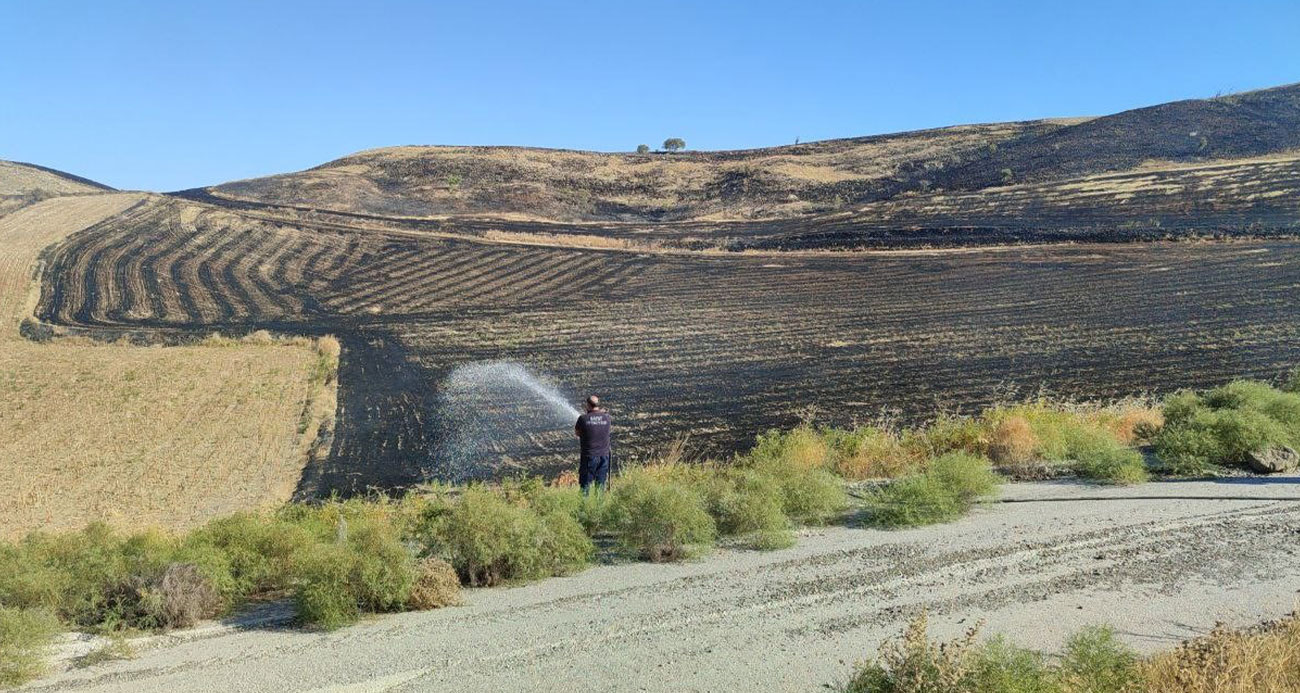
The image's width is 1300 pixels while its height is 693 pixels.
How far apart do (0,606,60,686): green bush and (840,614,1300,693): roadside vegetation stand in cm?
588

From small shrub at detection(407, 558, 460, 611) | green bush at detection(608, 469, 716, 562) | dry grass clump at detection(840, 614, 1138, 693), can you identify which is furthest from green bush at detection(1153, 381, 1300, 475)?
small shrub at detection(407, 558, 460, 611)

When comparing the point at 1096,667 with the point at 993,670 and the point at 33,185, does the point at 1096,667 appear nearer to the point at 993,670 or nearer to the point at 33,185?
the point at 993,670

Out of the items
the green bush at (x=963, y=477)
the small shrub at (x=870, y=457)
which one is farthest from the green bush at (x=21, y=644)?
the small shrub at (x=870, y=457)

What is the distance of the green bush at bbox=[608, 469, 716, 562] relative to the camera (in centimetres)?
936

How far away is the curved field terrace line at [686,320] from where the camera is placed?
68.2 ft

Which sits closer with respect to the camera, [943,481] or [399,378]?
[943,481]

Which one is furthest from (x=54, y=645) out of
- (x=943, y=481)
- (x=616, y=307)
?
(x=616, y=307)

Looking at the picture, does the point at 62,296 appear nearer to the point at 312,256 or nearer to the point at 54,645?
the point at 312,256

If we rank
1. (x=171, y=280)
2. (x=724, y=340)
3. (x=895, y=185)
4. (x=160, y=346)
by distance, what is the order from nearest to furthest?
1. (x=724, y=340)
2. (x=160, y=346)
3. (x=171, y=280)
4. (x=895, y=185)

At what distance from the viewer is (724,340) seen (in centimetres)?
2886

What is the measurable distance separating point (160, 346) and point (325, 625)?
27.8 m

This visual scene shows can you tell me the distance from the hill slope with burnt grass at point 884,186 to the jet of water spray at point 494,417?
92.0 ft

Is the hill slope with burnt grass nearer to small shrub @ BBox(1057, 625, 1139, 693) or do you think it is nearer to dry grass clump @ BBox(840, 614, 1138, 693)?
small shrub @ BBox(1057, 625, 1139, 693)

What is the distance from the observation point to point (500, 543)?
868 centimetres
